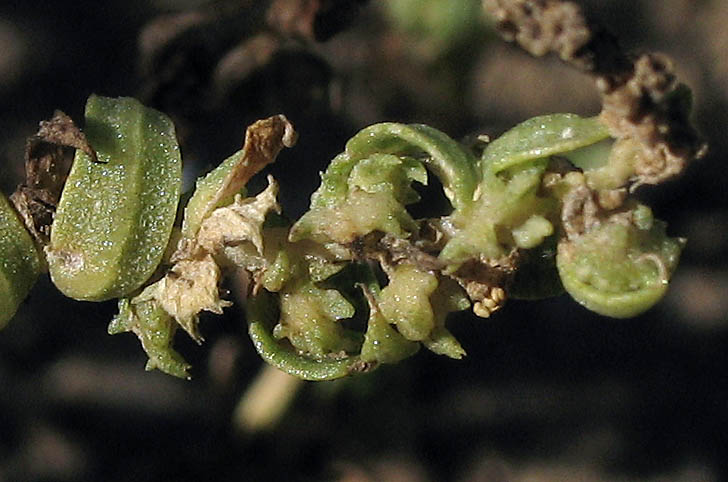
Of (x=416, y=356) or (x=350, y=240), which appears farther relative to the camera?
(x=416, y=356)

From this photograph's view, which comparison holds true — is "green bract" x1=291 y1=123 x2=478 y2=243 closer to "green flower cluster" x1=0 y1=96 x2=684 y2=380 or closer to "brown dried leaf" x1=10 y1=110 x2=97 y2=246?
"green flower cluster" x1=0 y1=96 x2=684 y2=380

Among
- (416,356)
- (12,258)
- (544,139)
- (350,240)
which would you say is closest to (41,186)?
(12,258)

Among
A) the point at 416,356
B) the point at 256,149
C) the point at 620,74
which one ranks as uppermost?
the point at 620,74

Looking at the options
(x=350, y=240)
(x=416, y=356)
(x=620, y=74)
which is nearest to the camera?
(x=620, y=74)

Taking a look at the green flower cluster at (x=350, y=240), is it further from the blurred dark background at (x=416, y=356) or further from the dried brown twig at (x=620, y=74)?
the blurred dark background at (x=416, y=356)

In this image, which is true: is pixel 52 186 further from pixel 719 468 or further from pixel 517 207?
pixel 719 468

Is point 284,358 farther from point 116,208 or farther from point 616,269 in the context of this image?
point 616,269

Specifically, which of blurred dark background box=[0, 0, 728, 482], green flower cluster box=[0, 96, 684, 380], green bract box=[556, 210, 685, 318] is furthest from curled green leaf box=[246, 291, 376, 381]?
blurred dark background box=[0, 0, 728, 482]
